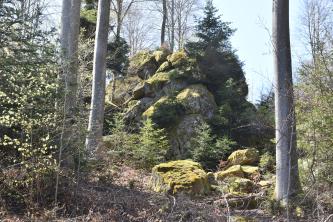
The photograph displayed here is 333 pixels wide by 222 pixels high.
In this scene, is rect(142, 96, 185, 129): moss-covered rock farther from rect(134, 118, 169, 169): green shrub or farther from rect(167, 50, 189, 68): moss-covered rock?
rect(167, 50, 189, 68): moss-covered rock

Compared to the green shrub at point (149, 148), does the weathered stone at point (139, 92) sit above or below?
above

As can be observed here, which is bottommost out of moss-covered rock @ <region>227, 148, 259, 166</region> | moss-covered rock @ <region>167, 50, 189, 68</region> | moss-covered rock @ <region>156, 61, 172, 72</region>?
moss-covered rock @ <region>227, 148, 259, 166</region>

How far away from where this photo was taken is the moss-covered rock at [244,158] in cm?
1319

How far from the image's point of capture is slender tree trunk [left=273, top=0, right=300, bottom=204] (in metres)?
8.69

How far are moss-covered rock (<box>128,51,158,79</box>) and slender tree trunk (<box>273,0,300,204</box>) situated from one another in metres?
9.72

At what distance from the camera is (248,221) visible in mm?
6621

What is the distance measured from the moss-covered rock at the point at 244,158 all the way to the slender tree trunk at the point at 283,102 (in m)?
4.26

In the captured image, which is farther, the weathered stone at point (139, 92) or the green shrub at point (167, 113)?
the weathered stone at point (139, 92)

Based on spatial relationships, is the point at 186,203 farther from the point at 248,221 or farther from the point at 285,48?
the point at 285,48

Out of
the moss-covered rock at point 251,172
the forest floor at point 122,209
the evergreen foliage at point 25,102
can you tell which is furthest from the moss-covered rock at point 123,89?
the evergreen foliage at point 25,102

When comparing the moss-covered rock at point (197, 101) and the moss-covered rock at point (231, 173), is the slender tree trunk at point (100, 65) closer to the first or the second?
the moss-covered rock at point (231, 173)

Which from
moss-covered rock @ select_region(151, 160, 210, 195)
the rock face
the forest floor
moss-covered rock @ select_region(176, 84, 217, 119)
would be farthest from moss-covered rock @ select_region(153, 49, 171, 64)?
the forest floor

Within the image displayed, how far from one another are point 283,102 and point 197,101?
6.86 meters

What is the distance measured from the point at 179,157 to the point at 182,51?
17.1ft
